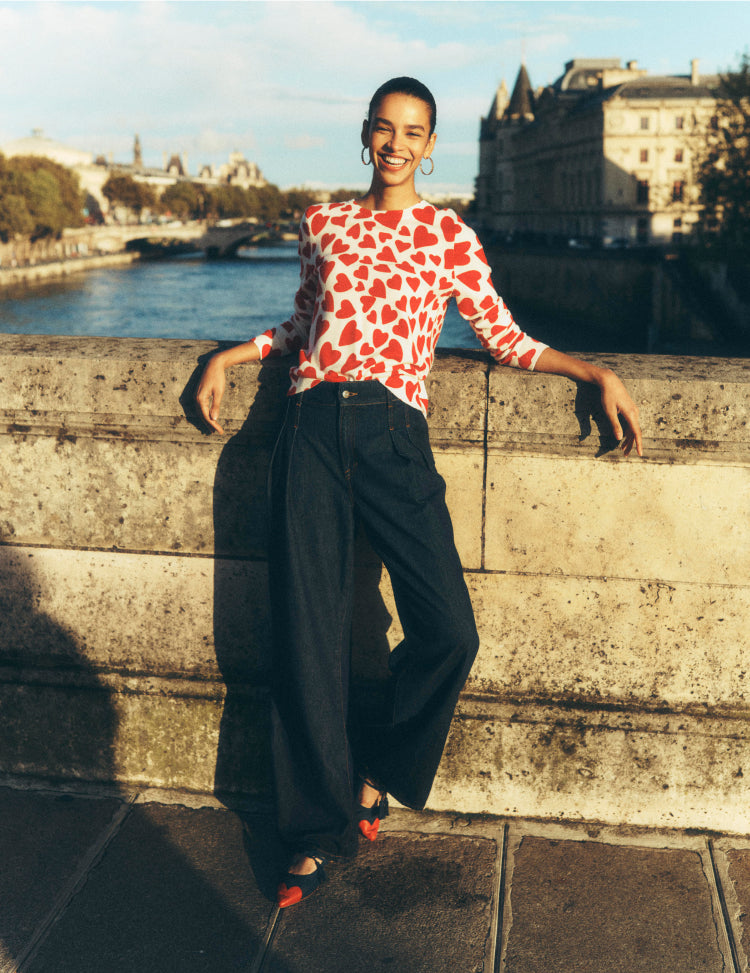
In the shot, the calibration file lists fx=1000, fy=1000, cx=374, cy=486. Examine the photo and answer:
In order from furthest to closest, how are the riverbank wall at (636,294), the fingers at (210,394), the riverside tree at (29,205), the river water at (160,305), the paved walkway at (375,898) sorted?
1. the riverside tree at (29,205)
2. the river water at (160,305)
3. the riverbank wall at (636,294)
4. the fingers at (210,394)
5. the paved walkway at (375,898)

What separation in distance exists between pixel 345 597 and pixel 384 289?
72cm

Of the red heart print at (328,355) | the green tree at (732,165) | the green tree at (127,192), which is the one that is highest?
the green tree at (127,192)

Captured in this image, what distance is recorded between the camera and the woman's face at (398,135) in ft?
7.32

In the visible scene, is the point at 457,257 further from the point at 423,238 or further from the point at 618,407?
the point at 618,407

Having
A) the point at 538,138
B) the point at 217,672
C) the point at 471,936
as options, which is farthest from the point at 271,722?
the point at 538,138

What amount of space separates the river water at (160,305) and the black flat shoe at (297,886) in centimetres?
2437

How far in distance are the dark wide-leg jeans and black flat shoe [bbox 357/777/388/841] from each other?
0.11 metres

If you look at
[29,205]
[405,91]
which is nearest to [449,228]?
[405,91]

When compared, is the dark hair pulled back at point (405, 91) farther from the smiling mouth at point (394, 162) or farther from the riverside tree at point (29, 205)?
the riverside tree at point (29, 205)

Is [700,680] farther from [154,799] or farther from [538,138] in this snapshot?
[538,138]

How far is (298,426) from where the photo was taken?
2217mm

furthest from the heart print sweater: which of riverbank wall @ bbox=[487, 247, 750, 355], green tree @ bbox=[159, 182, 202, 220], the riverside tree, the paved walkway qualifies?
green tree @ bbox=[159, 182, 202, 220]

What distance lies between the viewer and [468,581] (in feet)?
8.49

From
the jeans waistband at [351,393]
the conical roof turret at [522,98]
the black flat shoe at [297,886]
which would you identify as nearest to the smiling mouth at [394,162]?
the jeans waistband at [351,393]
